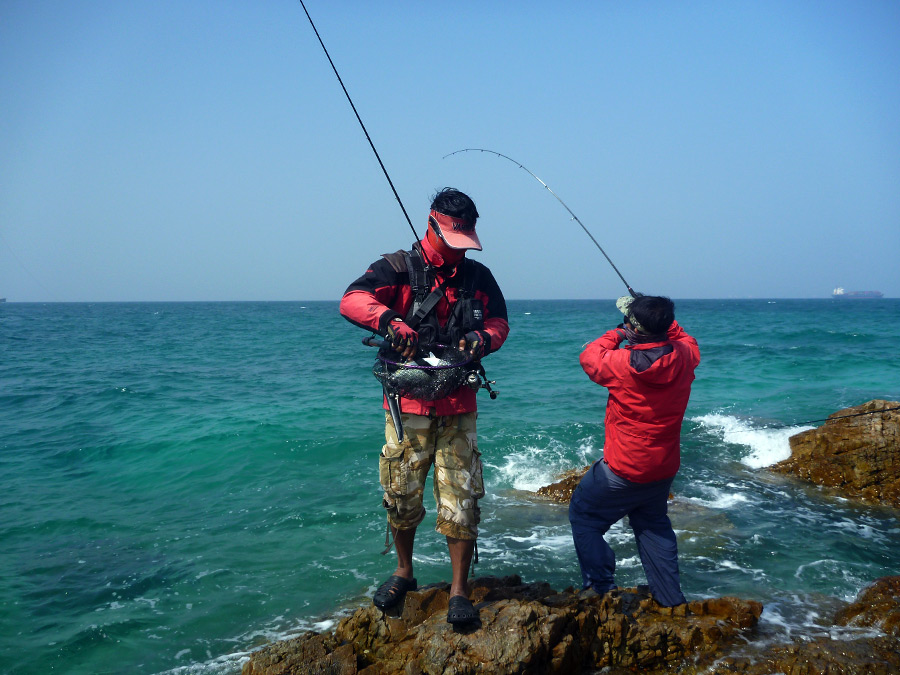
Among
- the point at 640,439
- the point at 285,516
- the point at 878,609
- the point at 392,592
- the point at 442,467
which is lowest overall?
the point at 285,516

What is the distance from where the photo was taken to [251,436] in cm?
1120

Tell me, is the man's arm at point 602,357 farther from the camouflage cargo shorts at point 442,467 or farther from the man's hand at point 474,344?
the camouflage cargo shorts at point 442,467

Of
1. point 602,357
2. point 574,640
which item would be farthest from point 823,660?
point 602,357

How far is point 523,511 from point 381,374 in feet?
14.4

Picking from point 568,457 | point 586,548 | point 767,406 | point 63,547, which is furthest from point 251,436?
point 767,406

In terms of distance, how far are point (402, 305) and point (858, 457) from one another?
6954 mm

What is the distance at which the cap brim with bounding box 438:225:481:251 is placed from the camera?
3.13 m

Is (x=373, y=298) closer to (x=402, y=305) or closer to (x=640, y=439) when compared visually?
(x=402, y=305)

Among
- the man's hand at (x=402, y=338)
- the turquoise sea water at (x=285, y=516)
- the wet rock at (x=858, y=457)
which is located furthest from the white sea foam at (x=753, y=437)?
the man's hand at (x=402, y=338)

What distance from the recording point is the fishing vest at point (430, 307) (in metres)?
3.19

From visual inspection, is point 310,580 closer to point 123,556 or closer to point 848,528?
point 123,556

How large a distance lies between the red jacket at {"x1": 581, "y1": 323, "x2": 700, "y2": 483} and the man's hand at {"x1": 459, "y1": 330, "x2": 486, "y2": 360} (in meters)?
0.71

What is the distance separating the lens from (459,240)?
3154 millimetres

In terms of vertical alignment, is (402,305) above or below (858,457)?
above
